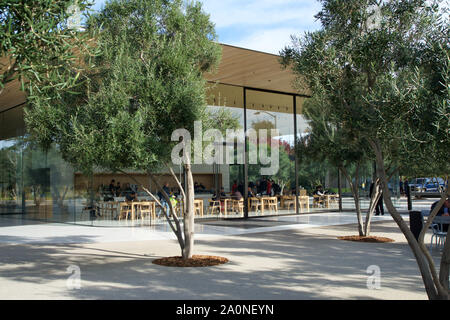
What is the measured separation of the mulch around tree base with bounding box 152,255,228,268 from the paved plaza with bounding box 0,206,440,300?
24cm

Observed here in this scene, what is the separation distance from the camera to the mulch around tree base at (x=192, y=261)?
27.5ft

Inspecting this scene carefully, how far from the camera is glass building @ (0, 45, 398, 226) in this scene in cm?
1711

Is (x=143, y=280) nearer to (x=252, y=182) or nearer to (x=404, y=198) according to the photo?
(x=252, y=182)

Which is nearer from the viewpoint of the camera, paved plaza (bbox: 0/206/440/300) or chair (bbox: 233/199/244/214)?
paved plaza (bbox: 0/206/440/300)

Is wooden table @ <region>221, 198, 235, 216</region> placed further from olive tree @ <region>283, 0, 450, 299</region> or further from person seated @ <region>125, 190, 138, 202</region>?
olive tree @ <region>283, 0, 450, 299</region>

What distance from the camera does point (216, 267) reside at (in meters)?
8.17

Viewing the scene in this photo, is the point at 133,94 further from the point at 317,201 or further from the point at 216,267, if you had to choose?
the point at 317,201

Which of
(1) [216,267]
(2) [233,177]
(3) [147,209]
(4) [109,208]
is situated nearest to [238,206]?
(2) [233,177]

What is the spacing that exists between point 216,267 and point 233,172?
36.1 ft

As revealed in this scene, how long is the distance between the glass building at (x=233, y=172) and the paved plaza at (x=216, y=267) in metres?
3.97

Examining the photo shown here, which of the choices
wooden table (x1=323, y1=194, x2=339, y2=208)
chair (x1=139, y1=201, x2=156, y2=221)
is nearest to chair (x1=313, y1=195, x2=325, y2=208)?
wooden table (x1=323, y1=194, x2=339, y2=208)

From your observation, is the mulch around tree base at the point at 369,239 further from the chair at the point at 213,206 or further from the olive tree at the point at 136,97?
the chair at the point at 213,206

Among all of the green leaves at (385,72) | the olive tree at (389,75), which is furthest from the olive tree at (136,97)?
the olive tree at (389,75)
